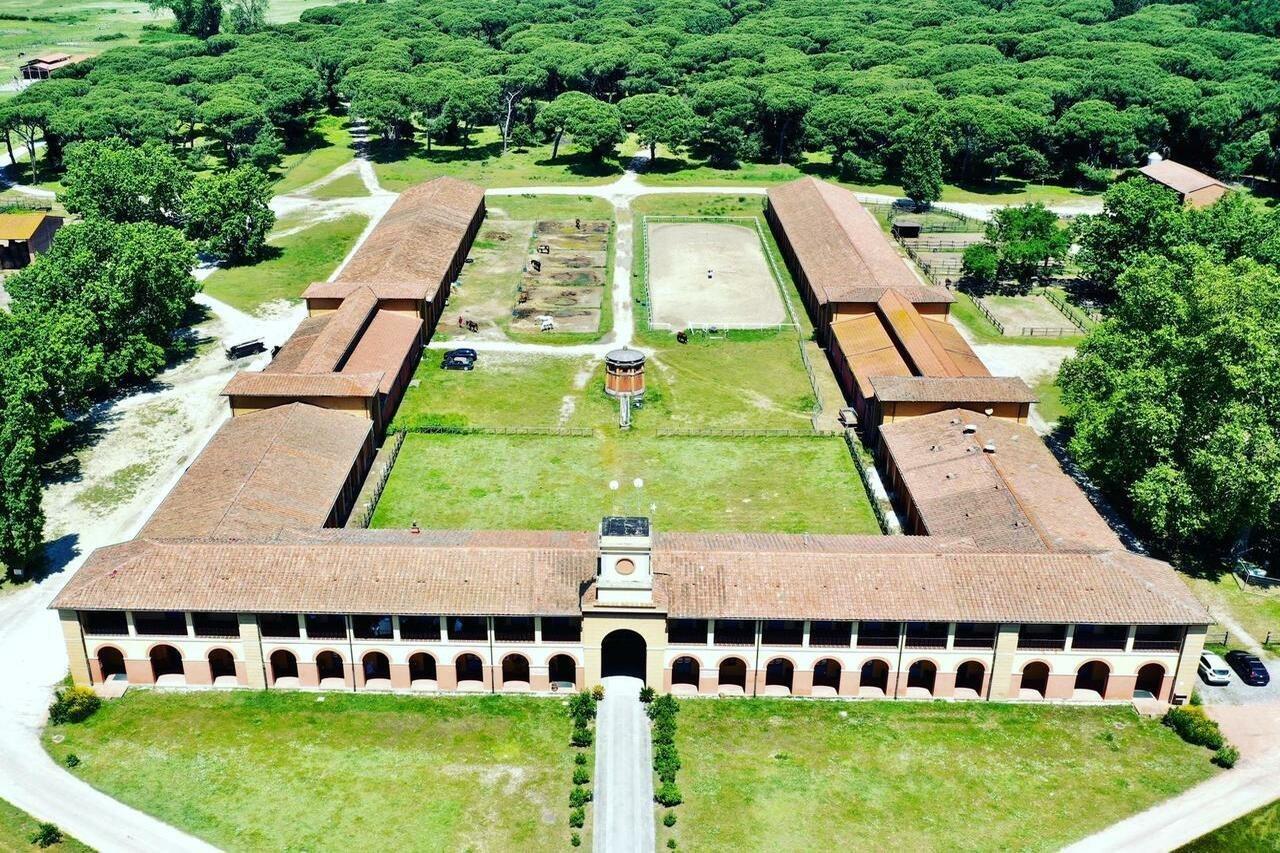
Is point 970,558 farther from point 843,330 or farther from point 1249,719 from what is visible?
point 843,330

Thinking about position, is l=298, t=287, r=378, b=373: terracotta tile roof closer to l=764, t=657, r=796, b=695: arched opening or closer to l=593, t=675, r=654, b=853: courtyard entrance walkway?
l=593, t=675, r=654, b=853: courtyard entrance walkway

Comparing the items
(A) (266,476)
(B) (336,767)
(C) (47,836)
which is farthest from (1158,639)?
(C) (47,836)

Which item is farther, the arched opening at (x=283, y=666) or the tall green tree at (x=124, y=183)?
the tall green tree at (x=124, y=183)

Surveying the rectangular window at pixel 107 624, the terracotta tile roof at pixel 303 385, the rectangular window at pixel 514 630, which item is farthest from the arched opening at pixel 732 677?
the terracotta tile roof at pixel 303 385

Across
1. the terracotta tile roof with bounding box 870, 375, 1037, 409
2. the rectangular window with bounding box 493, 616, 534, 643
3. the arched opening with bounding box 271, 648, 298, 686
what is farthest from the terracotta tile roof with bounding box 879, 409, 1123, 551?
the arched opening with bounding box 271, 648, 298, 686

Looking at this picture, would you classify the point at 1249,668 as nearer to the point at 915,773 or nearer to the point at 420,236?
the point at 915,773

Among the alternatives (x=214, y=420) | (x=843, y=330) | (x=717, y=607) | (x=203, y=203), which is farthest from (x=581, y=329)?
(x=717, y=607)

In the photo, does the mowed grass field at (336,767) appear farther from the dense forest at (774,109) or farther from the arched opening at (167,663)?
the dense forest at (774,109)
